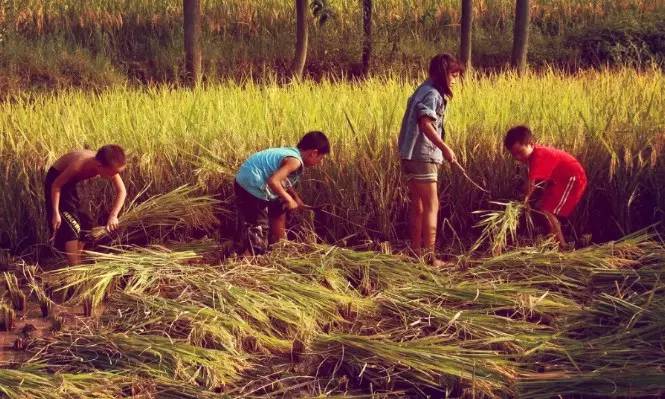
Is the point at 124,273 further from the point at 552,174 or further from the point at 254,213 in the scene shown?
Result: the point at 552,174

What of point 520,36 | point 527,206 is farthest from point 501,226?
point 520,36

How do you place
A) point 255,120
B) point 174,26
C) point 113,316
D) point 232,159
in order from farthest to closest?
1. point 174,26
2. point 255,120
3. point 232,159
4. point 113,316

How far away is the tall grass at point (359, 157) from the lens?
5699 mm

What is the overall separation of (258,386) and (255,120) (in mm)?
3283

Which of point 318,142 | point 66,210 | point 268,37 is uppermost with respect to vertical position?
point 318,142

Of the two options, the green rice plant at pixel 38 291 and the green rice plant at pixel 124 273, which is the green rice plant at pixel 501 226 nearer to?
the green rice plant at pixel 124 273

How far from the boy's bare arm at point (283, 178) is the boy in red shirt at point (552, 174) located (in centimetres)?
114

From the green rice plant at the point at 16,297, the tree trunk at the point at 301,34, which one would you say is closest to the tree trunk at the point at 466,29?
the tree trunk at the point at 301,34

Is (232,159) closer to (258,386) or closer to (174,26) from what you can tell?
(258,386)

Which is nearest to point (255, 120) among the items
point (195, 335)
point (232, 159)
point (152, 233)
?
point (232, 159)

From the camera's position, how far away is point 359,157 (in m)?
5.84

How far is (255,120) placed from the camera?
6695 mm

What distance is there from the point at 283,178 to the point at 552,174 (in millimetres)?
1448

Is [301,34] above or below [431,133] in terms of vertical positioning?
below
